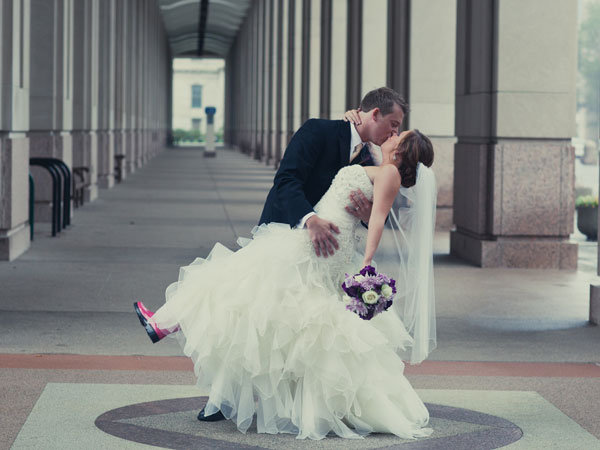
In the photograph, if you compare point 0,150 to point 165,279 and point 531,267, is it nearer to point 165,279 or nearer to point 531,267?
point 165,279

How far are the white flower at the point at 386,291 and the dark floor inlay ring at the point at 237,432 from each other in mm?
659

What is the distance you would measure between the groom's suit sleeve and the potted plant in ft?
39.6

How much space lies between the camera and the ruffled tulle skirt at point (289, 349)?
5.20 metres

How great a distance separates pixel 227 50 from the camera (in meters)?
100

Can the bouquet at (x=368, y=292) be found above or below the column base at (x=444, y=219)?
above

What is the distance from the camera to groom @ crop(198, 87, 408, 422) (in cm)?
531

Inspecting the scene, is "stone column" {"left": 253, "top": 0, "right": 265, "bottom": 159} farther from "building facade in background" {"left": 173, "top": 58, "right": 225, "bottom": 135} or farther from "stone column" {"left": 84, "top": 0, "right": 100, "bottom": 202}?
"building facade in background" {"left": 173, "top": 58, "right": 225, "bottom": 135}

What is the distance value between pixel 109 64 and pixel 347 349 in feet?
81.7

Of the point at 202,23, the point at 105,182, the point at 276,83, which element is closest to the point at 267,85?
the point at 276,83

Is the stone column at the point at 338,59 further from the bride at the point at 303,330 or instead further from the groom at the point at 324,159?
the bride at the point at 303,330

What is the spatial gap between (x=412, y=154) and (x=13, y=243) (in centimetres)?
776

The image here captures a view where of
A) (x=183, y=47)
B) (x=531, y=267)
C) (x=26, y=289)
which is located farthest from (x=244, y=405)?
(x=183, y=47)

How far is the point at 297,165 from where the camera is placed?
5.45 meters

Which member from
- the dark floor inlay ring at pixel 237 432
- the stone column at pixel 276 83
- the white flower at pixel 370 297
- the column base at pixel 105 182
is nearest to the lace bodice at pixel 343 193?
the white flower at pixel 370 297
